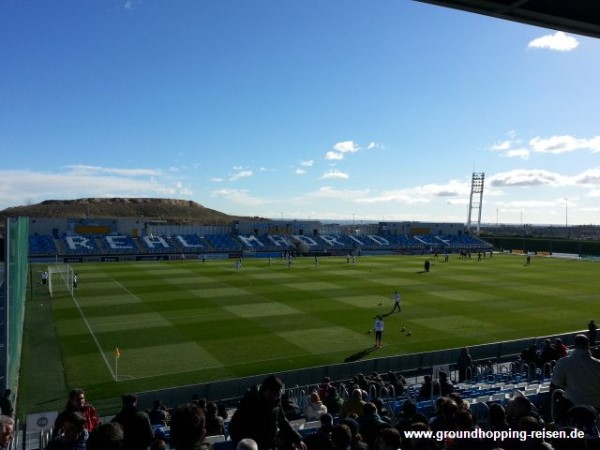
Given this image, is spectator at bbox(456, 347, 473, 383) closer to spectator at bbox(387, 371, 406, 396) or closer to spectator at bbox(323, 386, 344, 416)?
spectator at bbox(387, 371, 406, 396)

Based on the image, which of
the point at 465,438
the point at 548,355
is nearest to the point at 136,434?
the point at 465,438

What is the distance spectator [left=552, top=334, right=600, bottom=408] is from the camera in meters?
6.41

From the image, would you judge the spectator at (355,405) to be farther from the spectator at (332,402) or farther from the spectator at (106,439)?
the spectator at (106,439)

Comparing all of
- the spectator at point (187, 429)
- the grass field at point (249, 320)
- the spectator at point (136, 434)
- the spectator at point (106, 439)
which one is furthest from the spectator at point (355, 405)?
the grass field at point (249, 320)

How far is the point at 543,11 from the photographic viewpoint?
6391mm

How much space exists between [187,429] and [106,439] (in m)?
0.58

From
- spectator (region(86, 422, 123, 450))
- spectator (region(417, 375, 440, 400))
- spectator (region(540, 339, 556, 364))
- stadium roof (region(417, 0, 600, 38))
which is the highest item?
stadium roof (region(417, 0, 600, 38))

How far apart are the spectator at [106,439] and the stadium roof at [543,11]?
5.88 meters

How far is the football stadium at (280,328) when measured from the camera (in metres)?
14.1

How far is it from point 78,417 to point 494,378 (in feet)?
42.9

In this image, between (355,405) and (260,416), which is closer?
(260,416)

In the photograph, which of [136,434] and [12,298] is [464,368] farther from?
[12,298]

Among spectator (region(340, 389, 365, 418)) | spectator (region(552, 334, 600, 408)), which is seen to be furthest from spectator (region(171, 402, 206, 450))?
spectator (region(552, 334, 600, 408))

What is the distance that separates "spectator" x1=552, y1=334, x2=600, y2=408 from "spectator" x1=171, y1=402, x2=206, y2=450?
5.28 m
